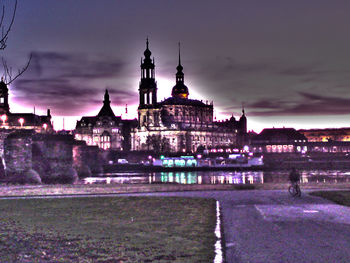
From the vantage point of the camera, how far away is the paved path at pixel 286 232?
14195 mm

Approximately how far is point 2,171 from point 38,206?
39525mm

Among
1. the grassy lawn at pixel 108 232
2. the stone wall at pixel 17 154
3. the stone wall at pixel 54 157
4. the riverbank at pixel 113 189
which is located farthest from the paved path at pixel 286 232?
the stone wall at pixel 54 157

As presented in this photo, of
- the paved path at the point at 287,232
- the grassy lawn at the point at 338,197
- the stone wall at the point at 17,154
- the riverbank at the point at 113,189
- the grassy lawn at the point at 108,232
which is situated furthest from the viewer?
the stone wall at the point at 17,154

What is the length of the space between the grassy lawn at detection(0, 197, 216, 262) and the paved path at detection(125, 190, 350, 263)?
983 millimetres

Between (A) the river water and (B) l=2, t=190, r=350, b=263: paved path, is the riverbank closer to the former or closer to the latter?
(B) l=2, t=190, r=350, b=263: paved path

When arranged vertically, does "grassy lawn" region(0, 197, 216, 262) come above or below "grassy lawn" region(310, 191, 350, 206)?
below

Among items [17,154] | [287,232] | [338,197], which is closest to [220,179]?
[17,154]

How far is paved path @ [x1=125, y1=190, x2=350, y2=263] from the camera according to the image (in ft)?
46.6

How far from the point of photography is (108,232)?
742 inches

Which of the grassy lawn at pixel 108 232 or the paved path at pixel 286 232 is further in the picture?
the grassy lawn at pixel 108 232

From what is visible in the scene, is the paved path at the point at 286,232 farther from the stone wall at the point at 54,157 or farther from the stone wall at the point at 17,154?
the stone wall at the point at 54,157

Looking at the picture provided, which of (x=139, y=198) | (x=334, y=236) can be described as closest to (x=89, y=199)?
(x=139, y=198)

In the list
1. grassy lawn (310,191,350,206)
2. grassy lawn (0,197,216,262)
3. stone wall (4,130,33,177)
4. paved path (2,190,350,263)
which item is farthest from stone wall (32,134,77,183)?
paved path (2,190,350,263)

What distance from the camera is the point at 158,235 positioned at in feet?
59.2
